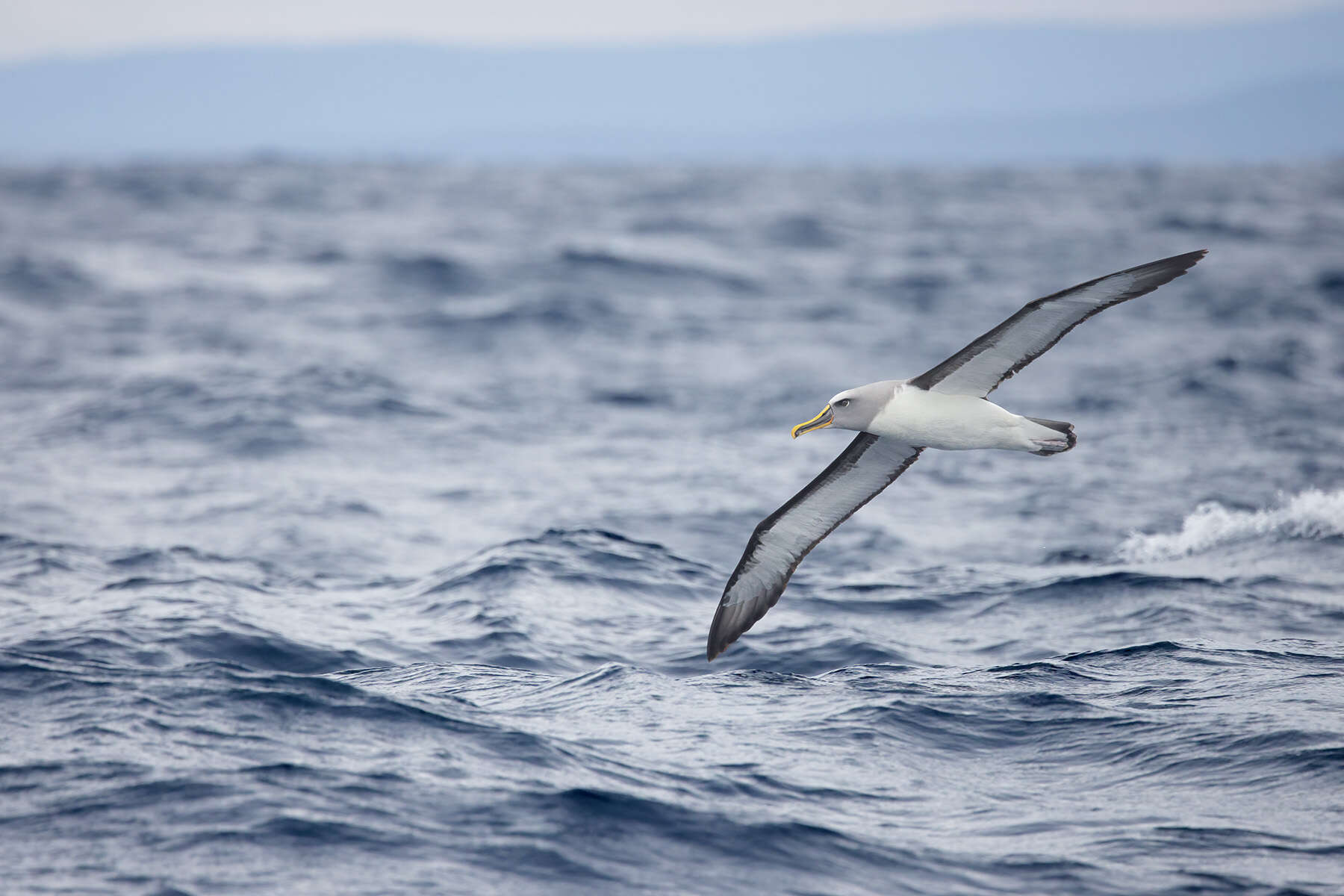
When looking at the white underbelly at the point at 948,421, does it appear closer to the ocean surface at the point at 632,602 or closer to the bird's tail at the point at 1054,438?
the bird's tail at the point at 1054,438

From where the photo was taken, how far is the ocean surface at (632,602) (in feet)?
21.9

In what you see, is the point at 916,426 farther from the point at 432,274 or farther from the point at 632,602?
the point at 432,274

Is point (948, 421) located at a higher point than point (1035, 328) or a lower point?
lower

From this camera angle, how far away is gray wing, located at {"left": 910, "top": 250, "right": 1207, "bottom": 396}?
7691 millimetres

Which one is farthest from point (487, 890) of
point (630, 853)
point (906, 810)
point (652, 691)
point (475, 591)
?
point (475, 591)

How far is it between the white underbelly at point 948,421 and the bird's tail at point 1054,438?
6 centimetres

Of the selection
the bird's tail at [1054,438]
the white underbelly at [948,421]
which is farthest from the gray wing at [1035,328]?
the bird's tail at [1054,438]

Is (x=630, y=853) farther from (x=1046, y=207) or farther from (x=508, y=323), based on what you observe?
(x=1046, y=207)

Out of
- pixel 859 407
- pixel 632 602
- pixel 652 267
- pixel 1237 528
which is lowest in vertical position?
pixel 632 602

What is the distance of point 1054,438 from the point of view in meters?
8.58

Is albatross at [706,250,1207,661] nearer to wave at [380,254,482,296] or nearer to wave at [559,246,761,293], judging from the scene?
wave at [380,254,482,296]

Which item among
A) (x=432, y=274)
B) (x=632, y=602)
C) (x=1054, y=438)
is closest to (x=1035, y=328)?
(x=1054, y=438)

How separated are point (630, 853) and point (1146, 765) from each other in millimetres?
3137

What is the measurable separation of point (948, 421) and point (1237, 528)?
652 centimetres
